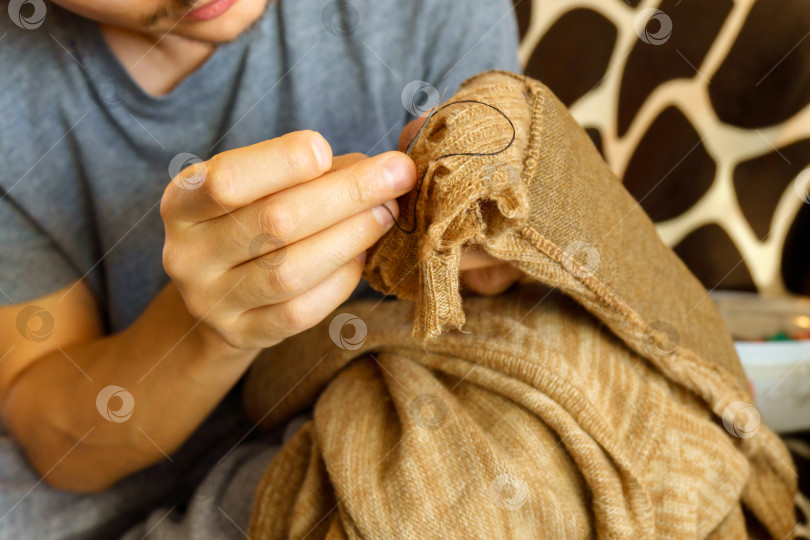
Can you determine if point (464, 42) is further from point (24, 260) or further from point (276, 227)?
point (24, 260)

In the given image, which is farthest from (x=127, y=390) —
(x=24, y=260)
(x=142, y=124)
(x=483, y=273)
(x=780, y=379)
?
(x=780, y=379)

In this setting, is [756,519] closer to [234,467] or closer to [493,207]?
[493,207]

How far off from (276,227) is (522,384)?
0.28 m

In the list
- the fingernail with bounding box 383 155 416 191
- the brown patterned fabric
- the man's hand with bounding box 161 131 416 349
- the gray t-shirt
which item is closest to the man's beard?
the gray t-shirt

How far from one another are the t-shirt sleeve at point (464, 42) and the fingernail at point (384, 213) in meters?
0.48

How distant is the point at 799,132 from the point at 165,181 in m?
1.05

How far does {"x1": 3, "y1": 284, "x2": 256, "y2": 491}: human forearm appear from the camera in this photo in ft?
2.19

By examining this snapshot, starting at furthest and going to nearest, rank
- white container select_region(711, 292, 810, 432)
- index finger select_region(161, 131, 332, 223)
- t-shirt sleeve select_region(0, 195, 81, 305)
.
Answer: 1. white container select_region(711, 292, 810, 432)
2. t-shirt sleeve select_region(0, 195, 81, 305)
3. index finger select_region(161, 131, 332, 223)

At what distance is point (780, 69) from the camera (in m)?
0.93

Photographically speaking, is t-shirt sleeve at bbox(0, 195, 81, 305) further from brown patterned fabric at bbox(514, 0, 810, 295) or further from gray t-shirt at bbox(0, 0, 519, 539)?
→ brown patterned fabric at bbox(514, 0, 810, 295)

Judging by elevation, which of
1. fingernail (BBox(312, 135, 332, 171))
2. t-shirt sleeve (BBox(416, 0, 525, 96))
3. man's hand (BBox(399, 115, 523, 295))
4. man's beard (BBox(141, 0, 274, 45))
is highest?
man's beard (BBox(141, 0, 274, 45))

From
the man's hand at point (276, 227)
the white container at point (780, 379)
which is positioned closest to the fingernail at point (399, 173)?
the man's hand at point (276, 227)

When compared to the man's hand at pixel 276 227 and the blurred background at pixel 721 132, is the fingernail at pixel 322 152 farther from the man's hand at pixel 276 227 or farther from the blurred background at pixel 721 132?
the blurred background at pixel 721 132

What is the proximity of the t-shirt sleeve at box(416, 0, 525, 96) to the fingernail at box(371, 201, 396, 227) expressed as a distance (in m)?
0.48
